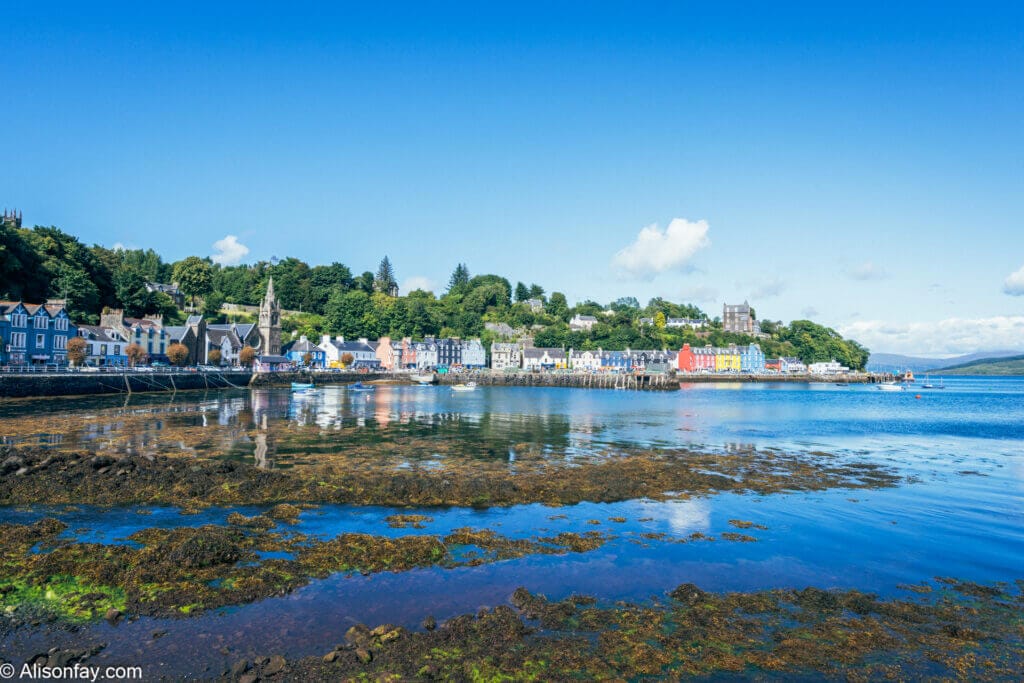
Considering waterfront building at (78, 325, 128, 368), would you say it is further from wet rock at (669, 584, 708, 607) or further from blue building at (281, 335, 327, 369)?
wet rock at (669, 584, 708, 607)

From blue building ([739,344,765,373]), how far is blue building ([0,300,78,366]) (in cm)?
15718

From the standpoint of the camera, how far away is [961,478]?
24.4 meters

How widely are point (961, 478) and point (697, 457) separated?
1009cm

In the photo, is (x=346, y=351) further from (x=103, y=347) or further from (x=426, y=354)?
(x=103, y=347)

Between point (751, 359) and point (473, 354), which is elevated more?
point (473, 354)

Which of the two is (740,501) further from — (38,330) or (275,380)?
(275,380)

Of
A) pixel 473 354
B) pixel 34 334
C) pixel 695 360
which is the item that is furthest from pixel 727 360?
pixel 34 334

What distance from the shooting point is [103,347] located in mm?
82375

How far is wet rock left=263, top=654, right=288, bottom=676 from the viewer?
8156mm

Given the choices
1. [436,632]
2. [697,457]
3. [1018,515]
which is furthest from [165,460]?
[1018,515]

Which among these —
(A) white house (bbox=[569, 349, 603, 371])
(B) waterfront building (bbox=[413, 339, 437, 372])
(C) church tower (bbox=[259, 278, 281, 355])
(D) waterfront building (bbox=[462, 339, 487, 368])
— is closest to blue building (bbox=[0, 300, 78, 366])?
(C) church tower (bbox=[259, 278, 281, 355])

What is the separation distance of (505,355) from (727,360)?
65350 mm

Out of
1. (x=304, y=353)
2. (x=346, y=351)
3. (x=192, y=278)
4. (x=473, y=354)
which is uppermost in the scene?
(x=192, y=278)

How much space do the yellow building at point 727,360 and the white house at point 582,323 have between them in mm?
36889
